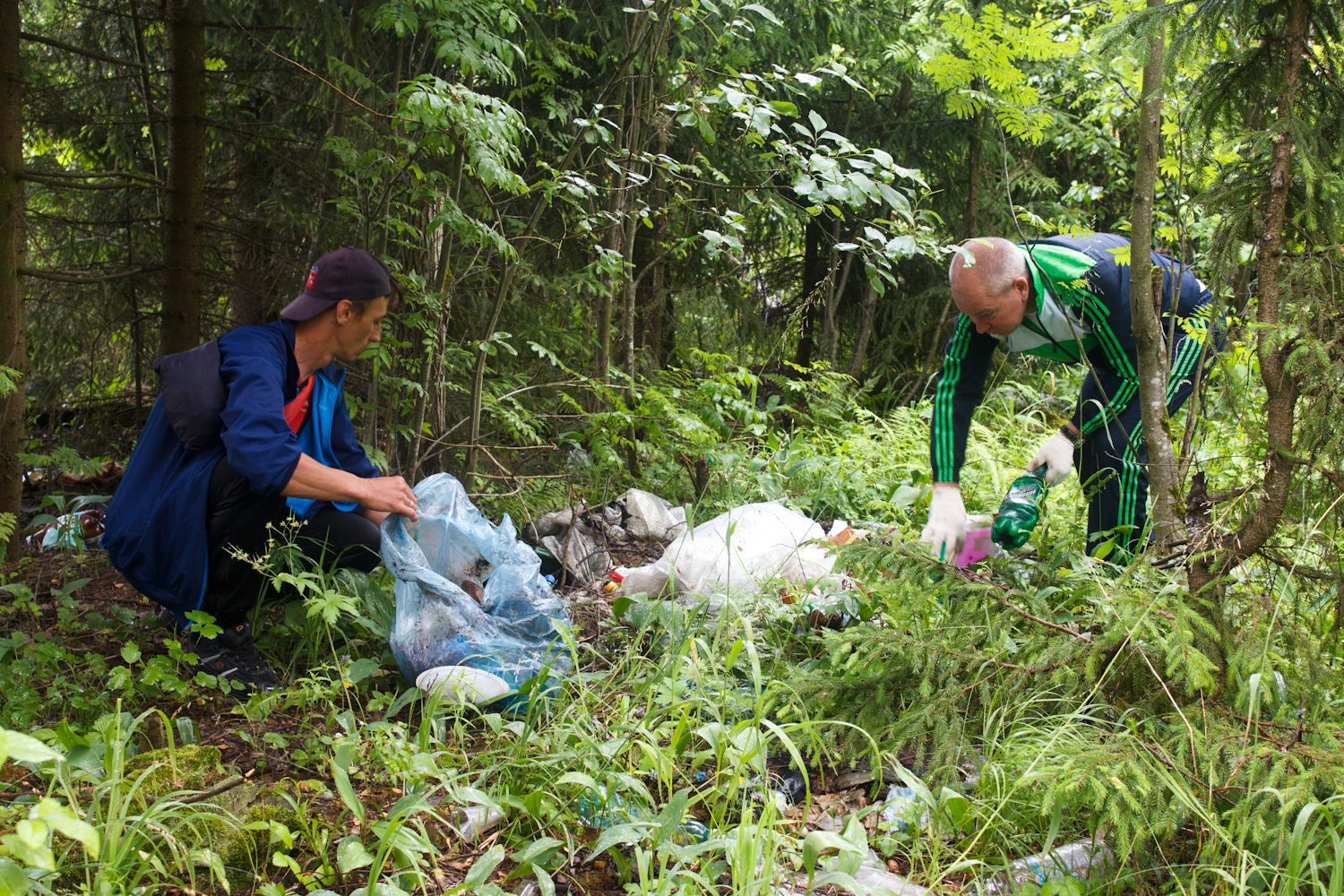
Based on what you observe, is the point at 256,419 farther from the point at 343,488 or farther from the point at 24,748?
the point at 24,748

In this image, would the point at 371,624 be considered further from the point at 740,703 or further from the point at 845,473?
the point at 845,473

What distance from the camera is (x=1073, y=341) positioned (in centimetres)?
325

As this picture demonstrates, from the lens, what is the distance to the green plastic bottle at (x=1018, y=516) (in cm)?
315

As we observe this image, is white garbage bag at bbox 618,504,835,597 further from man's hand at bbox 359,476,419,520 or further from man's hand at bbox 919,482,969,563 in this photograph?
man's hand at bbox 359,476,419,520

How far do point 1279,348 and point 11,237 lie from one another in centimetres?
417

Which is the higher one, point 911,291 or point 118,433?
point 911,291

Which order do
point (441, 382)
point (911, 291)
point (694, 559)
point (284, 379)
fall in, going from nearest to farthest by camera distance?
point (284, 379) → point (694, 559) → point (441, 382) → point (911, 291)

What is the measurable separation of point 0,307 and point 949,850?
12.6ft

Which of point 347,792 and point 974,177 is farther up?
point 974,177

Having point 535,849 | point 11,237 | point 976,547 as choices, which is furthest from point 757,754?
point 11,237

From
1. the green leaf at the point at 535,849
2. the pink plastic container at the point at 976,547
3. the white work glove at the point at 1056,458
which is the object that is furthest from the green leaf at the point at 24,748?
the white work glove at the point at 1056,458

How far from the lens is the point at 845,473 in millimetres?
4590

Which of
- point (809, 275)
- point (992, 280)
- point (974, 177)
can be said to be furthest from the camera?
point (809, 275)

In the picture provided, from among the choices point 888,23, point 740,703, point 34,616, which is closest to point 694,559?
point 740,703
